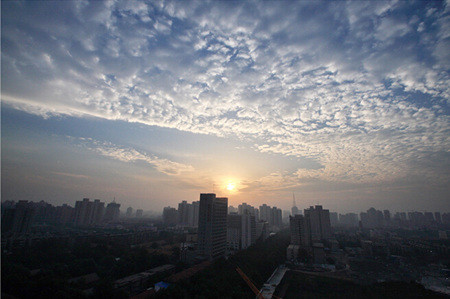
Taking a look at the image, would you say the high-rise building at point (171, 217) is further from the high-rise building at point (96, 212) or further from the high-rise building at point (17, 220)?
the high-rise building at point (17, 220)

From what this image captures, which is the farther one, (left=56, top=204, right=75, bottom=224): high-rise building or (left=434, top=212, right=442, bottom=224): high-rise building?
(left=434, top=212, right=442, bottom=224): high-rise building

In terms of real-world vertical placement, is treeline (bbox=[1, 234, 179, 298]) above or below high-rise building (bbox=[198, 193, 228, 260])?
below

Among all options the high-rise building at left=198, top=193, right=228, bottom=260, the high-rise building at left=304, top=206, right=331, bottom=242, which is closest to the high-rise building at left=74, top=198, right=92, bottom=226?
the high-rise building at left=198, top=193, right=228, bottom=260

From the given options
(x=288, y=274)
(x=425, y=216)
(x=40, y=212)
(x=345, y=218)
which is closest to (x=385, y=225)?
(x=425, y=216)

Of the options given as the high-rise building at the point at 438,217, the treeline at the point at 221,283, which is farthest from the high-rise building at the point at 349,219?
the treeline at the point at 221,283

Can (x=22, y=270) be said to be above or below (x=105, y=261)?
above

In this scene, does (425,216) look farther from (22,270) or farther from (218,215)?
(22,270)

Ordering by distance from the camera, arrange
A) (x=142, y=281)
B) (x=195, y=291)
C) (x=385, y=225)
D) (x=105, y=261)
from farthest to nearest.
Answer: (x=385, y=225) → (x=105, y=261) → (x=142, y=281) → (x=195, y=291)

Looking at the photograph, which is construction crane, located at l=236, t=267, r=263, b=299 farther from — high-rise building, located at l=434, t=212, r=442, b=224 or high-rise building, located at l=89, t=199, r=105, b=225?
high-rise building, located at l=434, t=212, r=442, b=224
